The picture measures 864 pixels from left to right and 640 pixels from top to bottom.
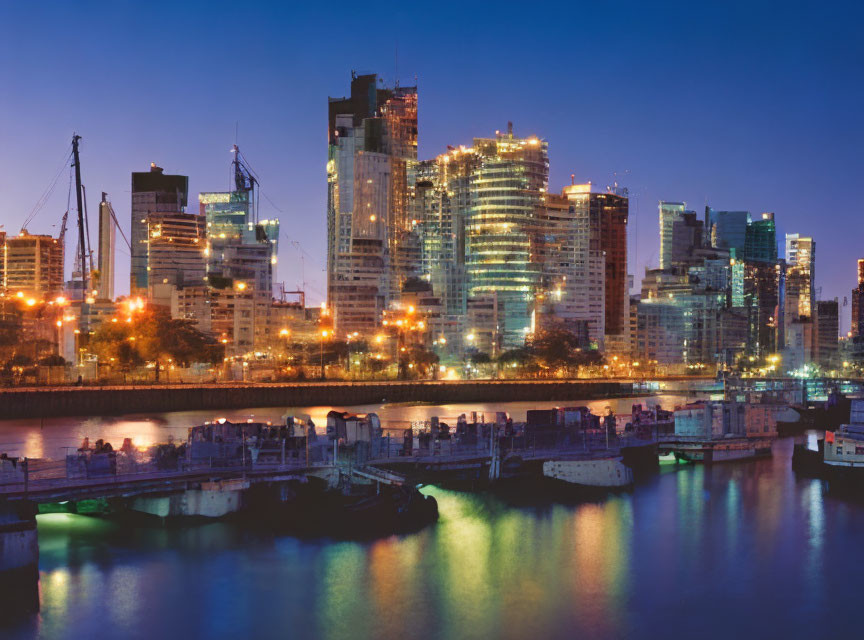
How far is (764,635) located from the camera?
92.3 ft

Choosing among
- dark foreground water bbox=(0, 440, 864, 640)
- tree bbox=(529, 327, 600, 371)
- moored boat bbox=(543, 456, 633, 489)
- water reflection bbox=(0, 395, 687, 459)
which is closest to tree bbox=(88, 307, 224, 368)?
water reflection bbox=(0, 395, 687, 459)

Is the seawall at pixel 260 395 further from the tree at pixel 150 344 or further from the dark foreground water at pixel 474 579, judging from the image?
the dark foreground water at pixel 474 579

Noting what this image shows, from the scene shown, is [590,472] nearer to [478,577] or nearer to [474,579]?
[478,577]

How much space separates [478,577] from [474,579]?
0.31 metres

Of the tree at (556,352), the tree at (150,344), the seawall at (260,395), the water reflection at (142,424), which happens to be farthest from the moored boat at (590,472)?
the tree at (556,352)

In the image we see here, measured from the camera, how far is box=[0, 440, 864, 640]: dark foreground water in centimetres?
2814

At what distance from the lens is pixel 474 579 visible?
107ft

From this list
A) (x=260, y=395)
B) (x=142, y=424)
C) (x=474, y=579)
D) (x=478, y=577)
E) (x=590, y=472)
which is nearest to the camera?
(x=474, y=579)

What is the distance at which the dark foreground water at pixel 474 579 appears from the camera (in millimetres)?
28141

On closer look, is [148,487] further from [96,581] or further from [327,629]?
[327,629]

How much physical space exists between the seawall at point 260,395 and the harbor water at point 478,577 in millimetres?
59453

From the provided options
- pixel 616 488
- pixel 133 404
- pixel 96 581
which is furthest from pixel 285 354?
pixel 96 581

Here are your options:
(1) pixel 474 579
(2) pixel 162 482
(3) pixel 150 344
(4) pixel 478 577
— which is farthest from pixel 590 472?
(3) pixel 150 344

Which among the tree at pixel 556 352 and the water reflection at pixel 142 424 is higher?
the tree at pixel 556 352
